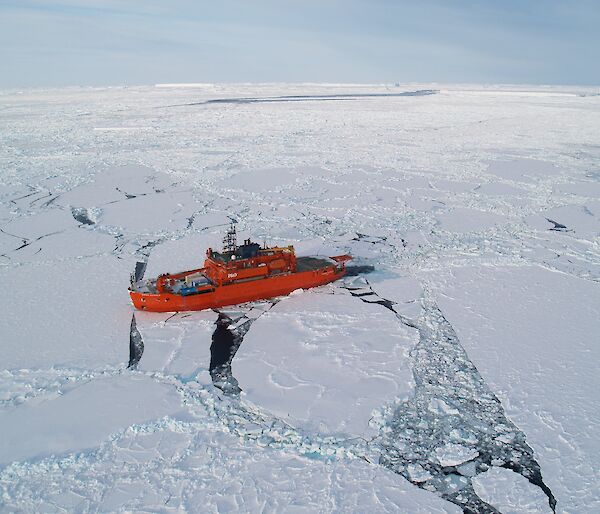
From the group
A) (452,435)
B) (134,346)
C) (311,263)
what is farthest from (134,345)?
(452,435)

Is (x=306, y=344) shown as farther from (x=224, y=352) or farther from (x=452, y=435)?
(x=452, y=435)

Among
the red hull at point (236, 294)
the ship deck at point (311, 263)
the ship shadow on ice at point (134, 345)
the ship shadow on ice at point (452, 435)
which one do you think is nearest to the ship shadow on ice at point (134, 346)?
the ship shadow on ice at point (134, 345)

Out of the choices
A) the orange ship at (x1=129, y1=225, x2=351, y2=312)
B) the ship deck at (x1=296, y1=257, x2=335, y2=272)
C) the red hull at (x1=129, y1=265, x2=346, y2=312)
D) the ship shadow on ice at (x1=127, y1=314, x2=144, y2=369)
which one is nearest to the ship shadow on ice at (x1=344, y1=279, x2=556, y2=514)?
the red hull at (x1=129, y1=265, x2=346, y2=312)

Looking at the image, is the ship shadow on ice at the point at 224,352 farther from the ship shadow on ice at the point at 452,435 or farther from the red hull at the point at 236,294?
the ship shadow on ice at the point at 452,435

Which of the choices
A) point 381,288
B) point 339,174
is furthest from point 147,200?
point 381,288

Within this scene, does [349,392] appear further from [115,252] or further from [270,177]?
[270,177]
